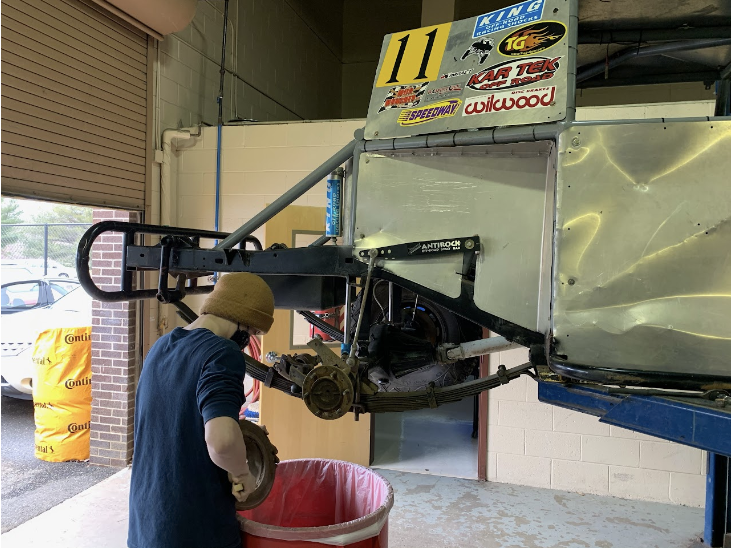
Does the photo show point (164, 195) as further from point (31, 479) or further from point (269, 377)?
point (269, 377)

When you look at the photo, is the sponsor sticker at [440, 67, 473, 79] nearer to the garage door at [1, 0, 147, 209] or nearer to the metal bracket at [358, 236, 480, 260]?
the metal bracket at [358, 236, 480, 260]

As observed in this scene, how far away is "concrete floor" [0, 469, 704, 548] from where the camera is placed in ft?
11.3

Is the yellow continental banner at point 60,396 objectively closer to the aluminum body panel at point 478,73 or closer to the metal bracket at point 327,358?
the metal bracket at point 327,358

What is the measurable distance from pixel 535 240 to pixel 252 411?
351 centimetres

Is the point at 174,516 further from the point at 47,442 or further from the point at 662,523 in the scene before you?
the point at 47,442

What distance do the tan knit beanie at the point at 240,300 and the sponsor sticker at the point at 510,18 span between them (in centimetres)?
Result: 126

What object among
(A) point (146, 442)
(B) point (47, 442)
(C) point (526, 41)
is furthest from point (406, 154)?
(B) point (47, 442)

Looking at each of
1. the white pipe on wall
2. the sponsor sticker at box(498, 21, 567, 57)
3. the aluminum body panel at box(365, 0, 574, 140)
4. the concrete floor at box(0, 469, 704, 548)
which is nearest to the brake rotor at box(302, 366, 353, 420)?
the aluminum body panel at box(365, 0, 574, 140)

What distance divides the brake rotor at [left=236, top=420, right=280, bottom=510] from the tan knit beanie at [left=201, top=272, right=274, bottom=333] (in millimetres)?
391

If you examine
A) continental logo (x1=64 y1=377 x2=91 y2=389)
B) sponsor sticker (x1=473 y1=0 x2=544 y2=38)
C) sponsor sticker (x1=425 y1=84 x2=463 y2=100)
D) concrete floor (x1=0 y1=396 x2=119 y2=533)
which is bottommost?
concrete floor (x1=0 y1=396 x2=119 y2=533)

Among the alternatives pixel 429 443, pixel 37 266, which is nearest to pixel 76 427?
pixel 429 443

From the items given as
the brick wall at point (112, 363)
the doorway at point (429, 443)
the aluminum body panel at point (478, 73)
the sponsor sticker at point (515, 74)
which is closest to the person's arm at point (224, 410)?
the aluminum body panel at point (478, 73)

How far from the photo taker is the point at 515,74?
6.11 ft

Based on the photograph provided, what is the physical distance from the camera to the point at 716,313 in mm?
1647
